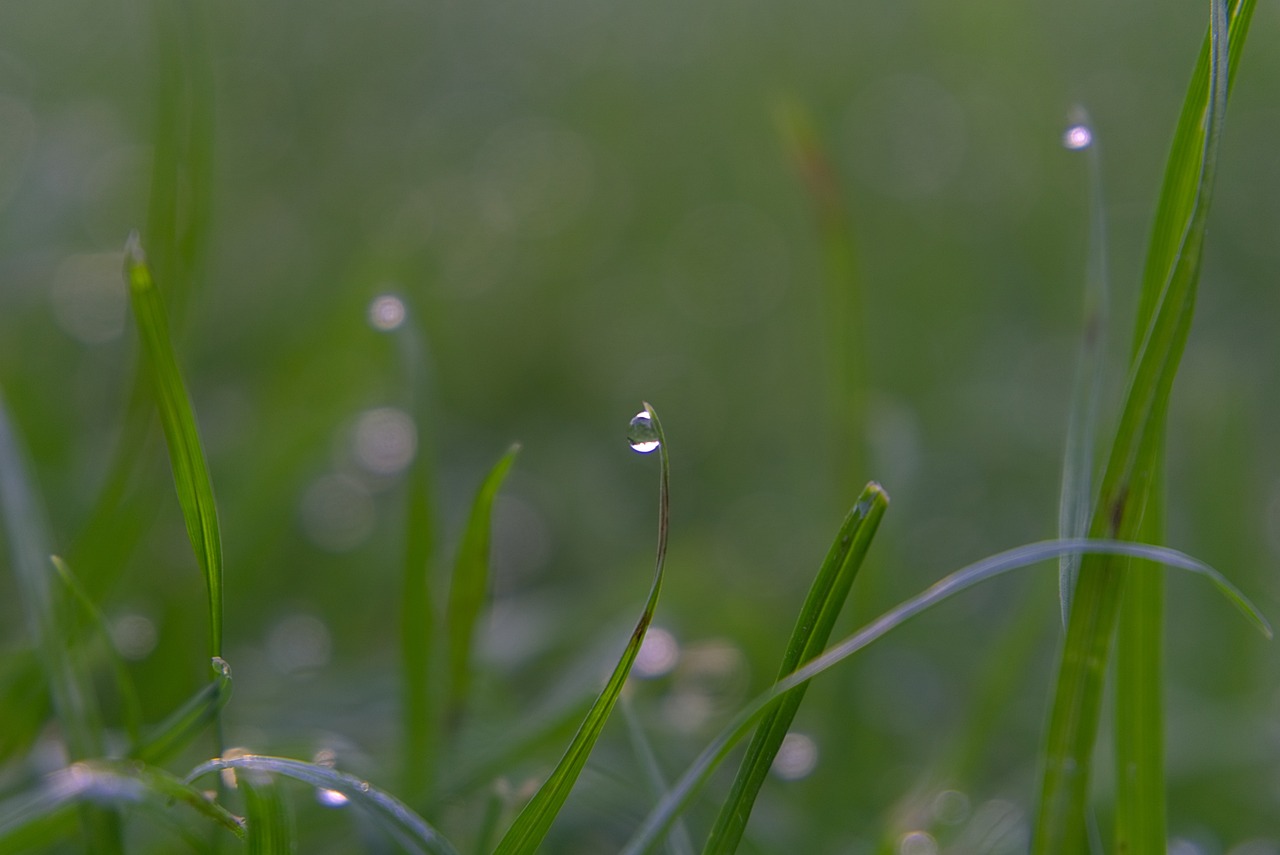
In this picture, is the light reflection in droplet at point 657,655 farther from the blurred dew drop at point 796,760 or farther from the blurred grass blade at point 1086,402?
the blurred grass blade at point 1086,402

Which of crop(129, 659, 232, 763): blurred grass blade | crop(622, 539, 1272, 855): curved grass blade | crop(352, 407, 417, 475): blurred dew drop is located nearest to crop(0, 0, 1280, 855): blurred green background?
crop(352, 407, 417, 475): blurred dew drop

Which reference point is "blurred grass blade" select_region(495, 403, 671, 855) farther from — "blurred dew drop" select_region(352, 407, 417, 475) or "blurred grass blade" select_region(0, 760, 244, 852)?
"blurred dew drop" select_region(352, 407, 417, 475)

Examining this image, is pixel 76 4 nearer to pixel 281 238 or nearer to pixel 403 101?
pixel 403 101

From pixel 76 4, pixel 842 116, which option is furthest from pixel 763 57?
pixel 76 4

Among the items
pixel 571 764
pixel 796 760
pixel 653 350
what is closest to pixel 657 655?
pixel 796 760

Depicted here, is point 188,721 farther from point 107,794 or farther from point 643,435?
point 643,435

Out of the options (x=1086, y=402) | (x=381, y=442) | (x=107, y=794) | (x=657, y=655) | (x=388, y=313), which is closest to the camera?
(x=107, y=794)
